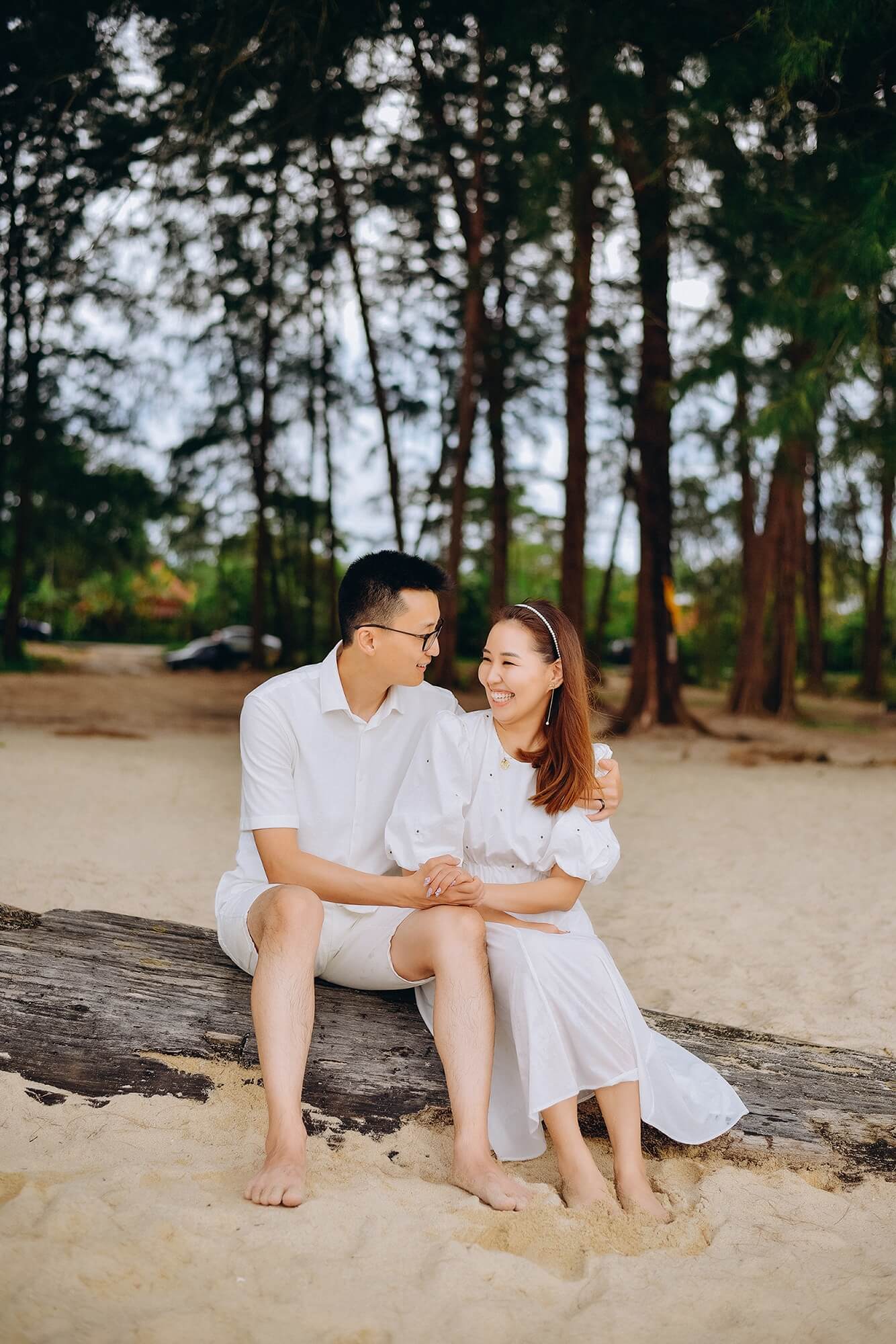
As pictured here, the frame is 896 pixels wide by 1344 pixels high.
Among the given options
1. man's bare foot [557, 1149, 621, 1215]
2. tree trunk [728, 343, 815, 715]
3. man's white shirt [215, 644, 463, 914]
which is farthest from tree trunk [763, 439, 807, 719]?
man's bare foot [557, 1149, 621, 1215]

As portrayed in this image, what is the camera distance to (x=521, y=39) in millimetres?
8305

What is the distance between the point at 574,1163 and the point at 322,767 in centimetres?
119

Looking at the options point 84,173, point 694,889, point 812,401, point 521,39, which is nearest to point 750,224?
point 812,401

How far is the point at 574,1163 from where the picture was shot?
2.51 metres

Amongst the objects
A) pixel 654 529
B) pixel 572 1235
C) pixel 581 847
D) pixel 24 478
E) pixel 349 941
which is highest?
pixel 24 478

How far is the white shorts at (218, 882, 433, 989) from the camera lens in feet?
9.36

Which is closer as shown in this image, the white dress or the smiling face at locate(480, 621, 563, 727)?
the white dress

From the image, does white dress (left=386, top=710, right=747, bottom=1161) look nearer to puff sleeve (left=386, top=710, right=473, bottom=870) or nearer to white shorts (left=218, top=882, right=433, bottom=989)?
puff sleeve (left=386, top=710, right=473, bottom=870)

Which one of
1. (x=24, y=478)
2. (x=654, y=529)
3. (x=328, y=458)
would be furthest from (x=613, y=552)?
(x=24, y=478)

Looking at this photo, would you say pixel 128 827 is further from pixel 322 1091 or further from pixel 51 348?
pixel 51 348

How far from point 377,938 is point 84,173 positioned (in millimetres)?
9864

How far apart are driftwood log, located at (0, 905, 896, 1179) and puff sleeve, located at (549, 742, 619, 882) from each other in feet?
1.91

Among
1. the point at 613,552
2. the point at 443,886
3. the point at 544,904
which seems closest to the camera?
the point at 443,886

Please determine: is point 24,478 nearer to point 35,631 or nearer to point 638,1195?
point 35,631
